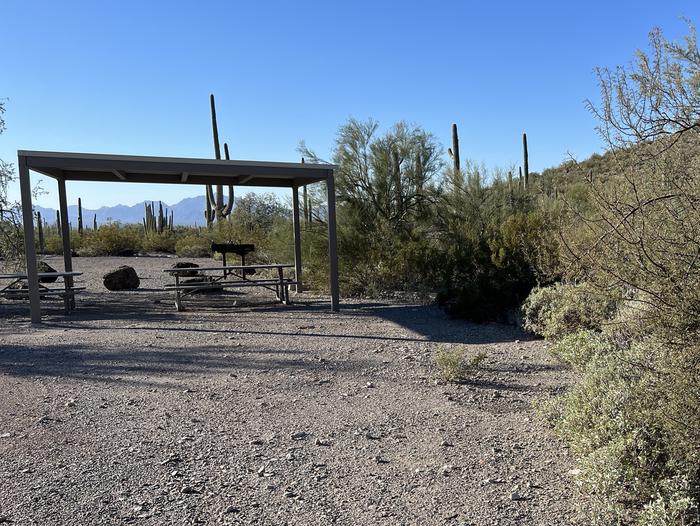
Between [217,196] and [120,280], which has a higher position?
[217,196]

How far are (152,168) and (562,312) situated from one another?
22.4 feet

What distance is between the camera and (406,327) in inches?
344

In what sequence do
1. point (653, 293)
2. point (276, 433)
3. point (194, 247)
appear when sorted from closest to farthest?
point (653, 293) < point (276, 433) < point (194, 247)

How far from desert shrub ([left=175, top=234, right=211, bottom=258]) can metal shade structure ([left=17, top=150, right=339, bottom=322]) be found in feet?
49.0

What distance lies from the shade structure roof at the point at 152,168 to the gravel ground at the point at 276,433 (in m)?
2.96

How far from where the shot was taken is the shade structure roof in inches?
364

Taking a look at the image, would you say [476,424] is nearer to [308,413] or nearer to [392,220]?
[308,413]

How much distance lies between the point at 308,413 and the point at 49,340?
4988mm

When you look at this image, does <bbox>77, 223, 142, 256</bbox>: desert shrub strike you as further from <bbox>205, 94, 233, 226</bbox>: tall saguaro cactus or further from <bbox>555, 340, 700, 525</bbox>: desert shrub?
<bbox>555, 340, 700, 525</bbox>: desert shrub

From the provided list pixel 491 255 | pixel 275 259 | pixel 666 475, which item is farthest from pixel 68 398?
pixel 275 259

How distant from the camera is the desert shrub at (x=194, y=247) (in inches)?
1112

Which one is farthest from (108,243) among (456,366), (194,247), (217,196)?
(456,366)

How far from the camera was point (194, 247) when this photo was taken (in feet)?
94.7

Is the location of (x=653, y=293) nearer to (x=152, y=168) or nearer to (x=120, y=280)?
(x=152, y=168)
